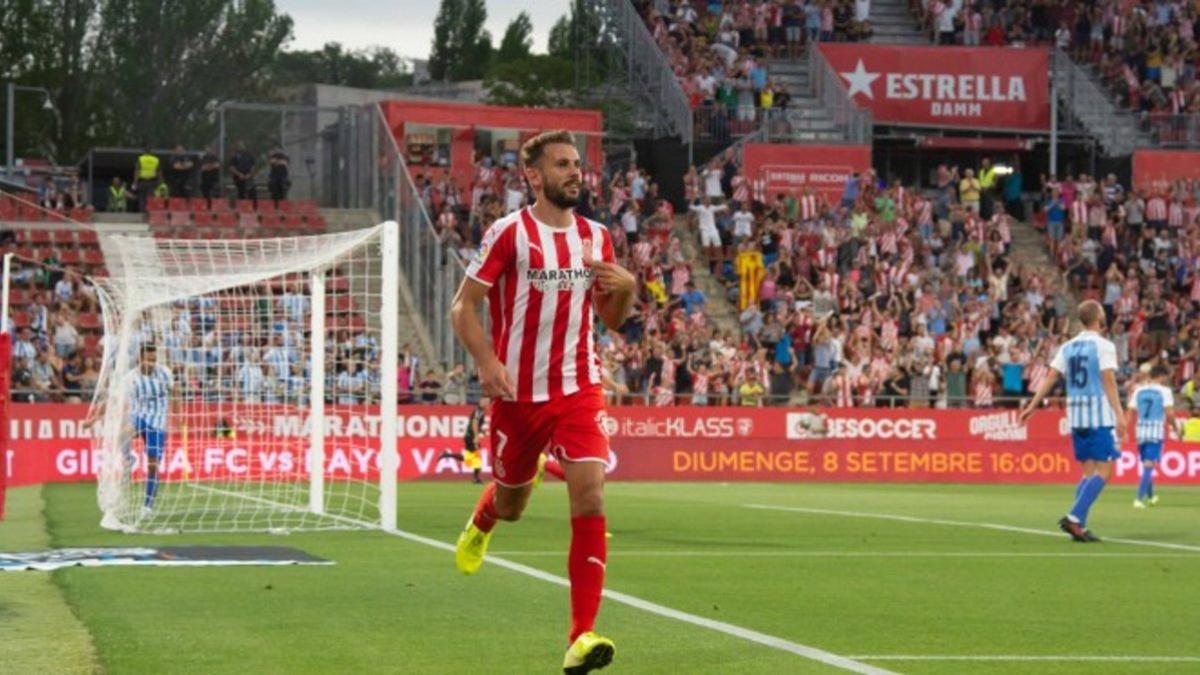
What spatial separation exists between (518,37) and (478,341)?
106810mm

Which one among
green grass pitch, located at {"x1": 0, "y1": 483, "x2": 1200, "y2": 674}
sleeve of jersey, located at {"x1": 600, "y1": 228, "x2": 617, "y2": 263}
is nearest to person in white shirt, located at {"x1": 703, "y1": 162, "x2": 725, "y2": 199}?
green grass pitch, located at {"x1": 0, "y1": 483, "x2": 1200, "y2": 674}

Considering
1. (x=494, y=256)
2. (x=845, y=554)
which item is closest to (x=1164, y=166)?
(x=845, y=554)

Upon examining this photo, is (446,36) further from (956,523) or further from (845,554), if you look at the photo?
(845,554)

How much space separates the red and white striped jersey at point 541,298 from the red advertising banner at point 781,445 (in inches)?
965

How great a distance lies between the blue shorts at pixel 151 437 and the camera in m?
23.5

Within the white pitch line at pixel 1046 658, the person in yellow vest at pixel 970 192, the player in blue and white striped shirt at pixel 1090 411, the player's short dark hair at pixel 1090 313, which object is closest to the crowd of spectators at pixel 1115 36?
the person in yellow vest at pixel 970 192

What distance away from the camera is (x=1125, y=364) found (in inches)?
1719

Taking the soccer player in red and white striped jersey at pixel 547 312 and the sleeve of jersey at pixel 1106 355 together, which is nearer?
the soccer player in red and white striped jersey at pixel 547 312

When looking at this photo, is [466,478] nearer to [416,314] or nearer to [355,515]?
[416,314]

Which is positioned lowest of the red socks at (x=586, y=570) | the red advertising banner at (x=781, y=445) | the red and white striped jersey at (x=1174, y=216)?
the red advertising banner at (x=781, y=445)

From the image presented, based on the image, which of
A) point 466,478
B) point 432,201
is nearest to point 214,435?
point 466,478

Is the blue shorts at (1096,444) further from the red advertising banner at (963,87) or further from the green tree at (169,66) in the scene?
the green tree at (169,66)

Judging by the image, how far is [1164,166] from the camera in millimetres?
51125

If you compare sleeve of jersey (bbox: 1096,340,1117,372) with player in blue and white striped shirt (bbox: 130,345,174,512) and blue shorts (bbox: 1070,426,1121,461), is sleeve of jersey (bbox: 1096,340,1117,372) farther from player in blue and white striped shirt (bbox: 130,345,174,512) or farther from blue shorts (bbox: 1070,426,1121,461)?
player in blue and white striped shirt (bbox: 130,345,174,512)
